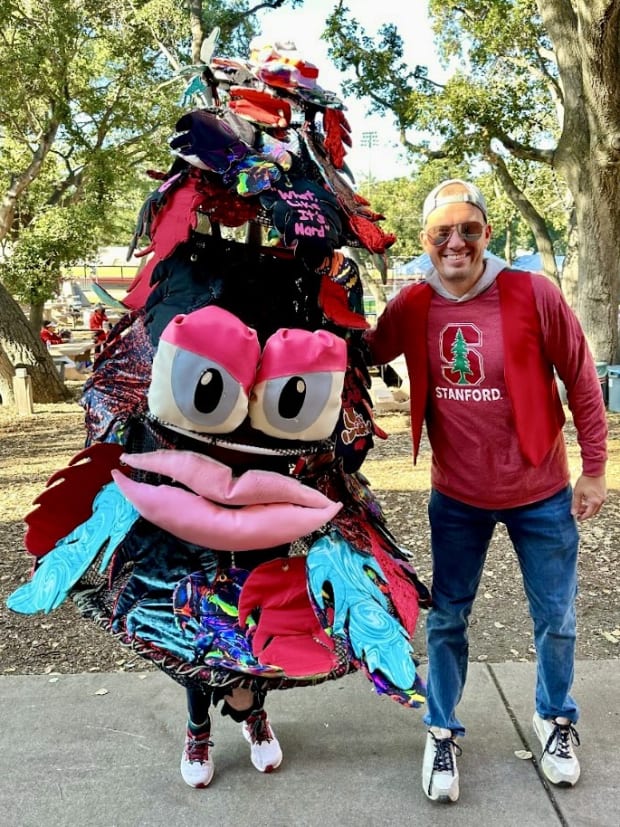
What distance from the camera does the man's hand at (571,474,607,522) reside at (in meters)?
2.32

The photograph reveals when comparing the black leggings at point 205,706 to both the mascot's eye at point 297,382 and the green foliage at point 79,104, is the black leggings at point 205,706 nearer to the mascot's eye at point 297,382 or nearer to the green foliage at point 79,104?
the mascot's eye at point 297,382

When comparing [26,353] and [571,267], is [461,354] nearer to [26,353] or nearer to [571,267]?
[26,353]

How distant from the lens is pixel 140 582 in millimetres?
2193

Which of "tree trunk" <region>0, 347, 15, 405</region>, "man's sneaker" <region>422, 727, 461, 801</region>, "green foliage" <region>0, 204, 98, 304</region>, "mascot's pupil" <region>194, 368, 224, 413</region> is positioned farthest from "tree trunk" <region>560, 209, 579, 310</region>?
"mascot's pupil" <region>194, 368, 224, 413</region>

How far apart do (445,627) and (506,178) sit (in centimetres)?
1160

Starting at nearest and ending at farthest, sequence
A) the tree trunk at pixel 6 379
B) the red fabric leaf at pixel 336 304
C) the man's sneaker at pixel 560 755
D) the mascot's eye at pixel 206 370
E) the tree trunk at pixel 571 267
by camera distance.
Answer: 1. the mascot's eye at pixel 206 370
2. the red fabric leaf at pixel 336 304
3. the man's sneaker at pixel 560 755
4. the tree trunk at pixel 6 379
5. the tree trunk at pixel 571 267

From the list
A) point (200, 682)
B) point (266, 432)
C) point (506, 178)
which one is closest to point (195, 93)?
point (266, 432)

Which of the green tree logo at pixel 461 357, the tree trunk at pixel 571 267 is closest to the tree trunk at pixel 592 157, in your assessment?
the tree trunk at pixel 571 267

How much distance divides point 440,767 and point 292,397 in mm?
1300

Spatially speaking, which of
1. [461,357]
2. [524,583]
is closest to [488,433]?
[461,357]

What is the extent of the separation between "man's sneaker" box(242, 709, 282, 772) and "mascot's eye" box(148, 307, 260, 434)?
1.15 meters

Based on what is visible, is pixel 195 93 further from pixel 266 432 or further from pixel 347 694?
pixel 347 694

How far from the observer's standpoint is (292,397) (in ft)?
6.54

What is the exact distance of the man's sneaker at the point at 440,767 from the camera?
7.83 feet
